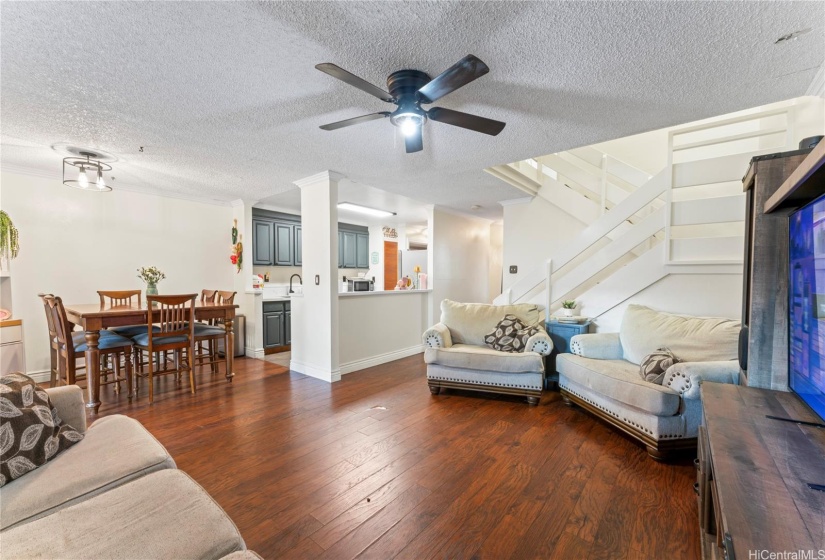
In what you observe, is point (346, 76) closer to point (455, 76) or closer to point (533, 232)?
point (455, 76)

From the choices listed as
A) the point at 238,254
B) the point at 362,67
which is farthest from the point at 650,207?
the point at 238,254

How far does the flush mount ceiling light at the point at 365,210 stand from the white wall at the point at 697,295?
392cm

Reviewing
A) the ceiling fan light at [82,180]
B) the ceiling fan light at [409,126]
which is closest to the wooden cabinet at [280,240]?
the ceiling fan light at [82,180]

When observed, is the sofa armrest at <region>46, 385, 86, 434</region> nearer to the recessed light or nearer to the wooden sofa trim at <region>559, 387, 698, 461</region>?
the wooden sofa trim at <region>559, 387, 698, 461</region>

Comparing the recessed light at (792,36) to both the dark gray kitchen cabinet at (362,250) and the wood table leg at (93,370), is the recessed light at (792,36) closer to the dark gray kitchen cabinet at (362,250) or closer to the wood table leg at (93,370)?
the wood table leg at (93,370)

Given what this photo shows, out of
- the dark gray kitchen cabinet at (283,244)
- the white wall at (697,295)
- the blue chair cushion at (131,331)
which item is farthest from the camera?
the dark gray kitchen cabinet at (283,244)

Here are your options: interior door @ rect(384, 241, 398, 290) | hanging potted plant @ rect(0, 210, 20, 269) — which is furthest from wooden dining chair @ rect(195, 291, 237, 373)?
interior door @ rect(384, 241, 398, 290)

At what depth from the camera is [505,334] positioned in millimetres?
3395

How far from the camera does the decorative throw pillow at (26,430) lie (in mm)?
1206

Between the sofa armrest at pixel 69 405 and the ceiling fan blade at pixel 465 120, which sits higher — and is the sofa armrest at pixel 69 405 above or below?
below

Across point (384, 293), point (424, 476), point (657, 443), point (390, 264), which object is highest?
point (390, 264)

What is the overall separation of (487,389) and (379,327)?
182 cm

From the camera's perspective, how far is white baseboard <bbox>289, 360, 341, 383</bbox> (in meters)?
3.74

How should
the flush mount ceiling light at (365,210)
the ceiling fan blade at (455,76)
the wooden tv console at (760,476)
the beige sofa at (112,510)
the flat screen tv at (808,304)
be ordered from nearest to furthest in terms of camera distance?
the wooden tv console at (760,476) < the beige sofa at (112,510) < the flat screen tv at (808,304) < the ceiling fan blade at (455,76) < the flush mount ceiling light at (365,210)
